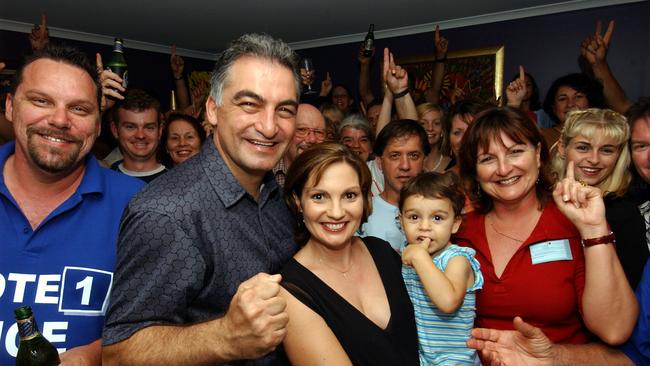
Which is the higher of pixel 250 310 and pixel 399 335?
pixel 250 310

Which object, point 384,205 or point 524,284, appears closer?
point 524,284

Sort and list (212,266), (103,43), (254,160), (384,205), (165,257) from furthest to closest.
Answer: (103,43) → (384,205) → (254,160) → (212,266) → (165,257)

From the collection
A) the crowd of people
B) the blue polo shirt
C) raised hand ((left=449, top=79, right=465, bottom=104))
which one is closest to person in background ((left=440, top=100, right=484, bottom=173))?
the crowd of people

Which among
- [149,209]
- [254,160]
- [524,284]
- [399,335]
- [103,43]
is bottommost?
[399,335]

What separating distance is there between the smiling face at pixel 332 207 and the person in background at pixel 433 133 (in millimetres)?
2144

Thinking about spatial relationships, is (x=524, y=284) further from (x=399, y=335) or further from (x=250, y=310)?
(x=250, y=310)

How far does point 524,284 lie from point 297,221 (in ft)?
2.95

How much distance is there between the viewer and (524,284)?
170 cm

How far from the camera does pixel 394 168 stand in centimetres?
282

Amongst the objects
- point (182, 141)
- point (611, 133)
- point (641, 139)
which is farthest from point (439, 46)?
point (641, 139)

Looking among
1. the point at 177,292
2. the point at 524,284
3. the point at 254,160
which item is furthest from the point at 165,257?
the point at 524,284

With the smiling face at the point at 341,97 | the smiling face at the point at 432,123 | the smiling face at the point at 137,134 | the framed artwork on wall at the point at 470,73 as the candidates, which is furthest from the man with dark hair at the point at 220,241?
the framed artwork on wall at the point at 470,73

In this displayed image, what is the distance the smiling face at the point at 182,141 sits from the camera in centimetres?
372

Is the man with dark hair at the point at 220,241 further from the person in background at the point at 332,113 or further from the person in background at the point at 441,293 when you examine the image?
the person in background at the point at 332,113
